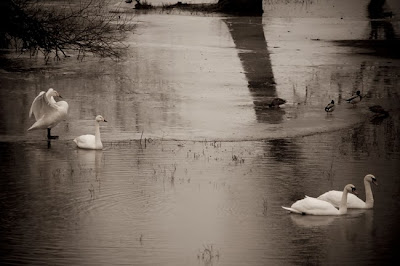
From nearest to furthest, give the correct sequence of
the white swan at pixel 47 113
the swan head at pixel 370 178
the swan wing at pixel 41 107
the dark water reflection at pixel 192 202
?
→ the dark water reflection at pixel 192 202
the swan head at pixel 370 178
the white swan at pixel 47 113
the swan wing at pixel 41 107

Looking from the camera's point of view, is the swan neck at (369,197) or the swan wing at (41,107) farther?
the swan wing at (41,107)

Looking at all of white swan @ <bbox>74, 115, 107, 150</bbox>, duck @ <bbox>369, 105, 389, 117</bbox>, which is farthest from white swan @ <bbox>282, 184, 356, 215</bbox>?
duck @ <bbox>369, 105, 389, 117</bbox>

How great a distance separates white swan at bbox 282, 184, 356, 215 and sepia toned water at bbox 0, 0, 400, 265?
0.42ft

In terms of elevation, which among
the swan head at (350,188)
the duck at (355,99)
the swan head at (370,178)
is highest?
the duck at (355,99)

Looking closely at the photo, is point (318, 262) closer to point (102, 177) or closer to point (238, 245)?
point (238, 245)

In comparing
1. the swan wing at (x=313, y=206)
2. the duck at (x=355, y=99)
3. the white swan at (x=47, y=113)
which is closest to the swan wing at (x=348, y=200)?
the swan wing at (x=313, y=206)

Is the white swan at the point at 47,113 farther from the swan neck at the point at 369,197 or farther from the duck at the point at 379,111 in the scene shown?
the swan neck at the point at 369,197

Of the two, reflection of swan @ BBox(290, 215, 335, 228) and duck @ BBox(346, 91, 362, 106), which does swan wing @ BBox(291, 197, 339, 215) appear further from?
duck @ BBox(346, 91, 362, 106)

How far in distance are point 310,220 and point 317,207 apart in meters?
0.22

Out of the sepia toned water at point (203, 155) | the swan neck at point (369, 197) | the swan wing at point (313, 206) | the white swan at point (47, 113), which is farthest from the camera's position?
the white swan at point (47, 113)

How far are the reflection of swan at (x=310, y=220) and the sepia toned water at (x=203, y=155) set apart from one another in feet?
0.09

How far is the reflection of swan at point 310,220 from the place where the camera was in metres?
14.1

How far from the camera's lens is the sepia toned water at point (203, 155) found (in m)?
13.1

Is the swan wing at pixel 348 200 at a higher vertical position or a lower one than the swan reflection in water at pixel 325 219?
higher
